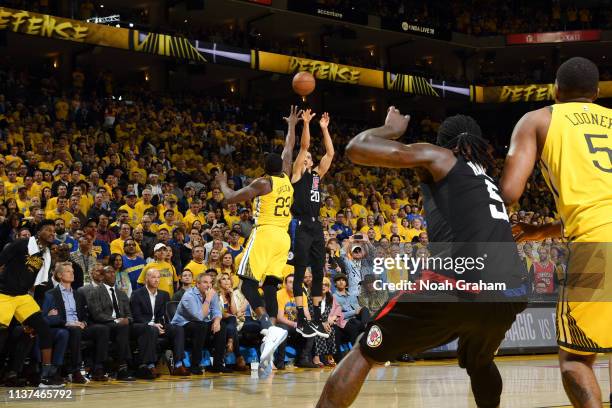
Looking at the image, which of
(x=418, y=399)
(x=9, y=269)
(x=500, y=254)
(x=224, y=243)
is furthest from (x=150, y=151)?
(x=500, y=254)

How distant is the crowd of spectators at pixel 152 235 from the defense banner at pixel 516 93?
10.9m

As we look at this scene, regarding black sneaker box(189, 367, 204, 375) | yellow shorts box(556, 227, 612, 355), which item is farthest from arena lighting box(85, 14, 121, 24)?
yellow shorts box(556, 227, 612, 355)

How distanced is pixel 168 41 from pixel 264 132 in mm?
4022

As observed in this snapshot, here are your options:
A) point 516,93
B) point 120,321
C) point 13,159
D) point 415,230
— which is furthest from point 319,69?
point 120,321

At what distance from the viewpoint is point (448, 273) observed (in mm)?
3965

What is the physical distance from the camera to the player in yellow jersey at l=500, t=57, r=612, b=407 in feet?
12.2

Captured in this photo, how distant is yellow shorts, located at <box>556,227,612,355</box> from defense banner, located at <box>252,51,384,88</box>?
22431 mm

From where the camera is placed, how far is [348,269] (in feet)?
43.3

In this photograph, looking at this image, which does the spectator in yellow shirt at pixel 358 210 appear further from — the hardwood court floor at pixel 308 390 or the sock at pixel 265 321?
the sock at pixel 265 321

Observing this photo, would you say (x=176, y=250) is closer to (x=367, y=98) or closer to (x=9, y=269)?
(x=9, y=269)

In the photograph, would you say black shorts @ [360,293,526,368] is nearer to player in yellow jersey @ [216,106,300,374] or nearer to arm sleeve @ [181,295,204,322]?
player in yellow jersey @ [216,106,300,374]

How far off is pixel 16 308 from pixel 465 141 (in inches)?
250

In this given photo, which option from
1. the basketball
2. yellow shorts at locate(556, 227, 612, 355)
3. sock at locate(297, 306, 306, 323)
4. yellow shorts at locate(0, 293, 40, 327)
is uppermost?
the basketball

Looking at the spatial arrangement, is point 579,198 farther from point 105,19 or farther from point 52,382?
point 105,19
